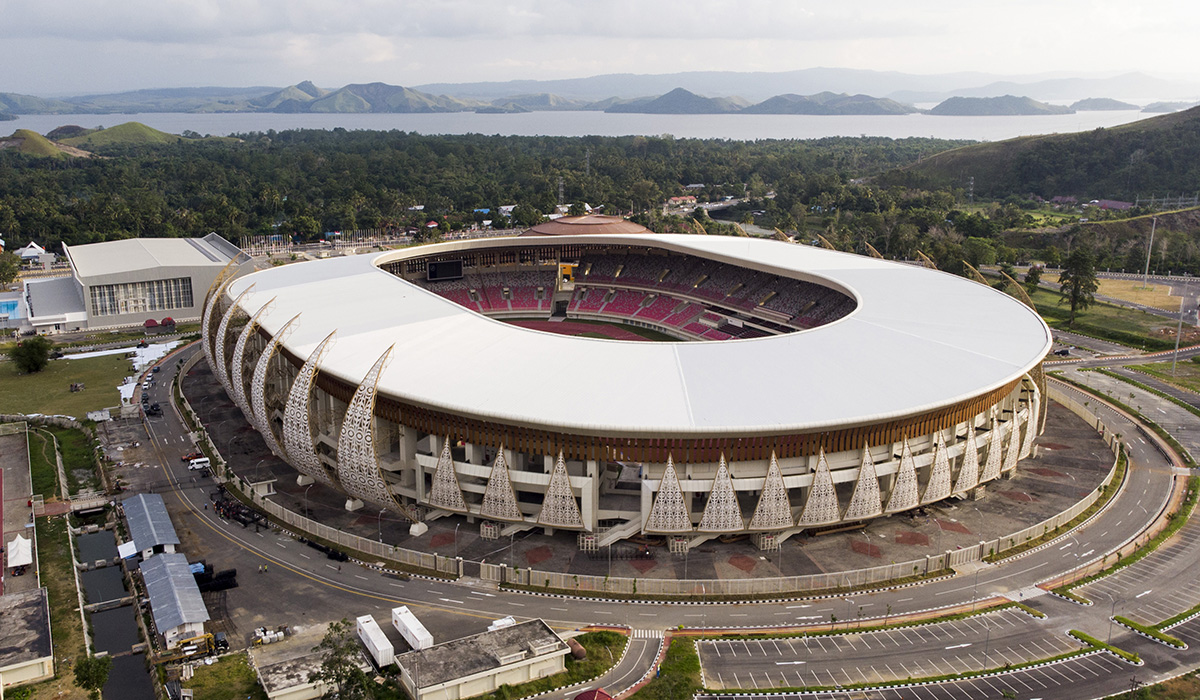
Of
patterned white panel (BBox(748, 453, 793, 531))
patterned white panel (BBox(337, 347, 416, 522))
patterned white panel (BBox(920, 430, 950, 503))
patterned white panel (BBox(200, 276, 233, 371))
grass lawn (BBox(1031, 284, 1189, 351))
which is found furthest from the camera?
grass lawn (BBox(1031, 284, 1189, 351))

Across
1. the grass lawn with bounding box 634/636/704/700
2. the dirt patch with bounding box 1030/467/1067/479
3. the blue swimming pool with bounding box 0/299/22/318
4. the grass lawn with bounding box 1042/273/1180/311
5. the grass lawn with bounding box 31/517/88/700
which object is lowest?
the grass lawn with bounding box 31/517/88/700

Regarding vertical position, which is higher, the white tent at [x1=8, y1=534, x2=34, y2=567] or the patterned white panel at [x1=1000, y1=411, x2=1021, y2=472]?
the patterned white panel at [x1=1000, y1=411, x2=1021, y2=472]

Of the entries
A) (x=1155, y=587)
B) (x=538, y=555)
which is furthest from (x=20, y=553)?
(x=1155, y=587)

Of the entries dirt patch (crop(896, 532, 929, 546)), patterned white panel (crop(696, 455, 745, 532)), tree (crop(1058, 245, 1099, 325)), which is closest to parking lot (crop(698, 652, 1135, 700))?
patterned white panel (crop(696, 455, 745, 532))

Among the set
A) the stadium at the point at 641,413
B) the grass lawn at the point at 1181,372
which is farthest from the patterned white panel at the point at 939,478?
the grass lawn at the point at 1181,372

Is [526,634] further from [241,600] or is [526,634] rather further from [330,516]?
[330,516]

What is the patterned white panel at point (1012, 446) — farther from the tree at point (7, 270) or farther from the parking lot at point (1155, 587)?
the tree at point (7, 270)

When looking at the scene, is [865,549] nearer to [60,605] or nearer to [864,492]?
[864,492]

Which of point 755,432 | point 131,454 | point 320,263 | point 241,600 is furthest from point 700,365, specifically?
point 320,263

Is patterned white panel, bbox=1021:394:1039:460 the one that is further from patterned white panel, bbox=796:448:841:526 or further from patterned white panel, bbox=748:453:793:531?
patterned white panel, bbox=748:453:793:531
